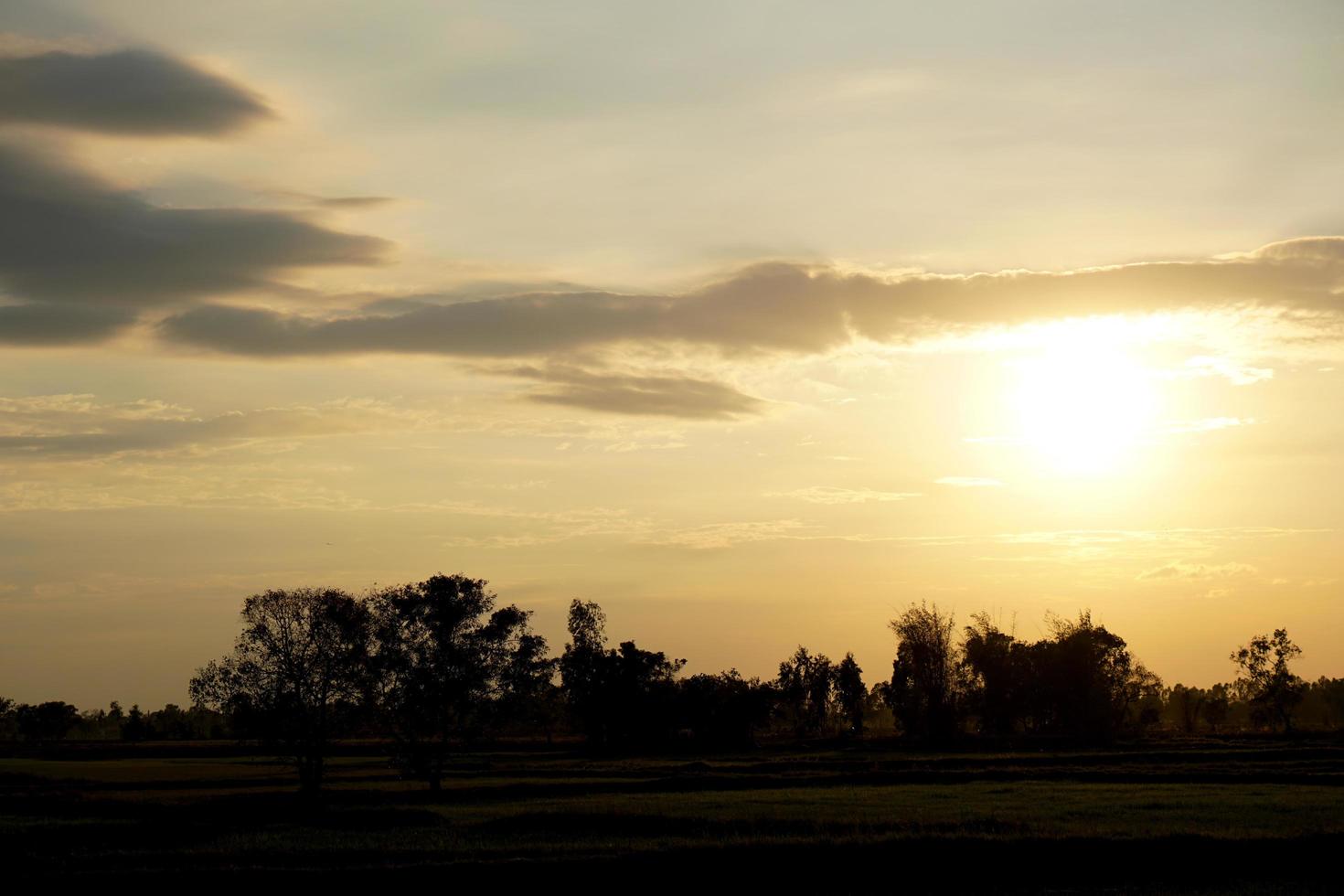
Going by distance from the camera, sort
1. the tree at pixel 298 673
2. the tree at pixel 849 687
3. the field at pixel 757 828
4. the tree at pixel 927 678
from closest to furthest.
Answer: the field at pixel 757 828 → the tree at pixel 298 673 → the tree at pixel 927 678 → the tree at pixel 849 687

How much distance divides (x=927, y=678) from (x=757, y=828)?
107 metres

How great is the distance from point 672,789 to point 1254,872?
3625cm

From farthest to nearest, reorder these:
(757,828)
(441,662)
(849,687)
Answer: (849,687)
(441,662)
(757,828)

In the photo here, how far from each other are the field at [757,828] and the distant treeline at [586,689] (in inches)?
182

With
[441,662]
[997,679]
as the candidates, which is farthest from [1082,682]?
[441,662]

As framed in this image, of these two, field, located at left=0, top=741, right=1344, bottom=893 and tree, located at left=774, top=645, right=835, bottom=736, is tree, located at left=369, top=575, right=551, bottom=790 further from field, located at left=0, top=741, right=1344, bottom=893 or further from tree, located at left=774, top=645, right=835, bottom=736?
tree, located at left=774, top=645, right=835, bottom=736

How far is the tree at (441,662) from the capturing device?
240 ft

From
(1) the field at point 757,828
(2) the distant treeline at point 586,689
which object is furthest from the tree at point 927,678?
(1) the field at point 757,828

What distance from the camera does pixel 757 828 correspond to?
40.6 m

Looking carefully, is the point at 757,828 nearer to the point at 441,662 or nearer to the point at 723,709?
the point at 441,662

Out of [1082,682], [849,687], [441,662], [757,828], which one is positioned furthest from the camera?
[849,687]

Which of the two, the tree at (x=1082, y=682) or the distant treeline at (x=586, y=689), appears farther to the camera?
the tree at (x=1082, y=682)

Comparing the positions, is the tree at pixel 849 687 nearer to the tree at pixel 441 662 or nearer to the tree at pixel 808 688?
the tree at pixel 808 688

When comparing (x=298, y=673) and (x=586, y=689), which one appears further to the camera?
(x=586, y=689)
